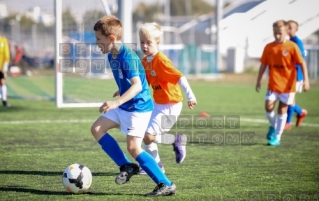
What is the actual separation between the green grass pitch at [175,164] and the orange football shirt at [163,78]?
91 cm

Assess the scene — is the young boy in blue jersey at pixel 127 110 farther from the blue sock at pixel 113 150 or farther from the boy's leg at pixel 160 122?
the boy's leg at pixel 160 122

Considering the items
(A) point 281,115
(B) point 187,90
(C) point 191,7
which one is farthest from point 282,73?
(C) point 191,7

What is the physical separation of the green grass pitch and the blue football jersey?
34.1 inches

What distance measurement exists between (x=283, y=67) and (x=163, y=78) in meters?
3.13

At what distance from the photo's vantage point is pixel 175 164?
7.65m

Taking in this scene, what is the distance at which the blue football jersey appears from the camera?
5605 millimetres

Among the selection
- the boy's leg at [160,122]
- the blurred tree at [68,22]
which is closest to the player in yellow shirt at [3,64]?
the blurred tree at [68,22]

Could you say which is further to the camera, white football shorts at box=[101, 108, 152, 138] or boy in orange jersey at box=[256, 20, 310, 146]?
boy in orange jersey at box=[256, 20, 310, 146]

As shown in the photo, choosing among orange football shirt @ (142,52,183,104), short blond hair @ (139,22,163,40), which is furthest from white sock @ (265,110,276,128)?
short blond hair @ (139,22,163,40)

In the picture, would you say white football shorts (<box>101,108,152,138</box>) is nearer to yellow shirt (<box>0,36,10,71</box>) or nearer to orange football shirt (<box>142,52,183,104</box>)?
orange football shirt (<box>142,52,183,104</box>)

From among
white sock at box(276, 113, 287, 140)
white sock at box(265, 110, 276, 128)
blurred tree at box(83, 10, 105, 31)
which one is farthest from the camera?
blurred tree at box(83, 10, 105, 31)

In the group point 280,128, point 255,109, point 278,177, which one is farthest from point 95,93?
point 278,177

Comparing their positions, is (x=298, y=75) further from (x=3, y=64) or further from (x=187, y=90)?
(x=3, y=64)

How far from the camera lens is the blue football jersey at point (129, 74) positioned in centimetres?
561
